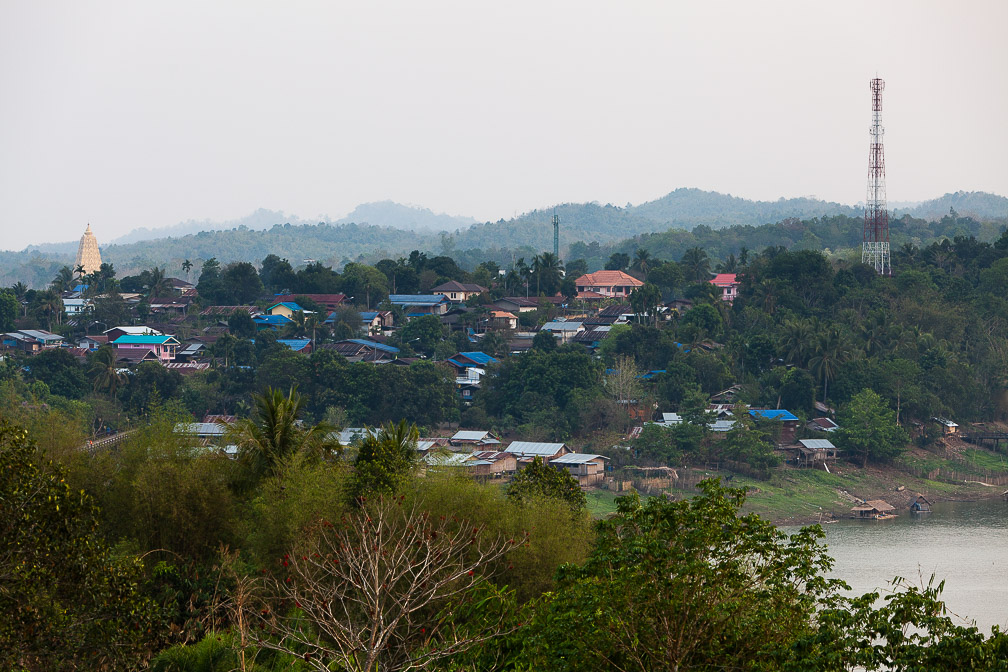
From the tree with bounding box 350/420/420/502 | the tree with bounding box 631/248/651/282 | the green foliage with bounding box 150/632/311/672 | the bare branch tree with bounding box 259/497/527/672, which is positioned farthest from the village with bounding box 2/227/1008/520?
the green foliage with bounding box 150/632/311/672

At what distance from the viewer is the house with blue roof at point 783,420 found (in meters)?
25.4

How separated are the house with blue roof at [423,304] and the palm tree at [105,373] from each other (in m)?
11.7

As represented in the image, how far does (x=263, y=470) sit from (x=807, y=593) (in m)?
7.13

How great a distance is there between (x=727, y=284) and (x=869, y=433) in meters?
13.9

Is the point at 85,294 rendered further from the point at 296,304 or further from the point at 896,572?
the point at 896,572

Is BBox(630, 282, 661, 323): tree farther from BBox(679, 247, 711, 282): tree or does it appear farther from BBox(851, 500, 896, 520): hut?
BBox(851, 500, 896, 520): hut

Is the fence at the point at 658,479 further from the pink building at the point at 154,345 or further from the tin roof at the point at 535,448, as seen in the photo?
the pink building at the point at 154,345

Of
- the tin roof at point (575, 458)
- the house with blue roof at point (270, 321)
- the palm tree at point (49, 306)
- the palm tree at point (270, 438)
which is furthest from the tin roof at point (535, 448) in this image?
the palm tree at point (49, 306)

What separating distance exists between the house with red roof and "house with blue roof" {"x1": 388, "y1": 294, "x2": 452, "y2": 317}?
9204 millimetres

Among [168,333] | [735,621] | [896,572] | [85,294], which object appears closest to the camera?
[735,621]

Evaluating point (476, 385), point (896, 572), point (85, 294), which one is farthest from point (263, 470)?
point (85, 294)

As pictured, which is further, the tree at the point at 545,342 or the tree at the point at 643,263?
the tree at the point at 643,263

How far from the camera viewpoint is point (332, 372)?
87.8 feet

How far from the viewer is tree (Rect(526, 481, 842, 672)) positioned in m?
5.55
